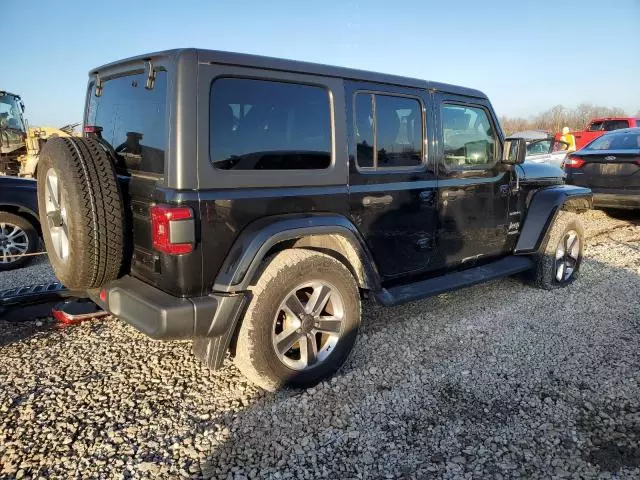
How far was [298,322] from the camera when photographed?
298 centimetres

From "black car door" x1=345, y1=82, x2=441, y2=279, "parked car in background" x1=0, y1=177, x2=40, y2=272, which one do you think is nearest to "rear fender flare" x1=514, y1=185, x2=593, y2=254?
"black car door" x1=345, y1=82, x2=441, y2=279

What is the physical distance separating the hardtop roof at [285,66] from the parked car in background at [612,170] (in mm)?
5325

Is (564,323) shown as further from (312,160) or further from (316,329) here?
(312,160)

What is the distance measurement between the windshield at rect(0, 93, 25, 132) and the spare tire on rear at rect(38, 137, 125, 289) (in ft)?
37.9

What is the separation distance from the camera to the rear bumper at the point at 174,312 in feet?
8.18

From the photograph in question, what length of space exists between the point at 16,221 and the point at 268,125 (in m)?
4.50

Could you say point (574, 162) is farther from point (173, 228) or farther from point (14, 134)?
point (14, 134)

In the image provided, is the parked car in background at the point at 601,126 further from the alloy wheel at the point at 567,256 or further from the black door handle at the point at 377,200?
the black door handle at the point at 377,200

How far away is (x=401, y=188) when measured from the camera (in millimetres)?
3475

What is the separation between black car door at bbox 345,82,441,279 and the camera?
127 inches

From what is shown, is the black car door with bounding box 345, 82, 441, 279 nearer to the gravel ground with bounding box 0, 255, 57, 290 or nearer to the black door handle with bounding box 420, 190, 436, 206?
the black door handle with bounding box 420, 190, 436, 206

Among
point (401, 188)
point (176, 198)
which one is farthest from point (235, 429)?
point (401, 188)

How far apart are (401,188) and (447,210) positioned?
590 millimetres

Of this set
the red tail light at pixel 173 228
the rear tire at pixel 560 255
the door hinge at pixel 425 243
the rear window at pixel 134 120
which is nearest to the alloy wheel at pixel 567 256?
the rear tire at pixel 560 255
